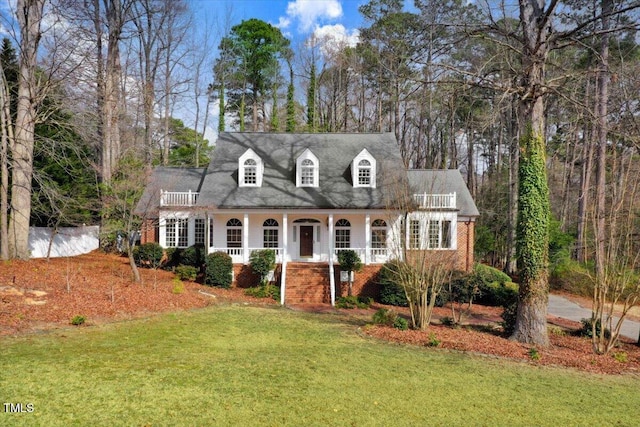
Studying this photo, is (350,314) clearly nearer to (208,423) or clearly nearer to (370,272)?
(370,272)

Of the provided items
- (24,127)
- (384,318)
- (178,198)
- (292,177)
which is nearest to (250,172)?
(292,177)

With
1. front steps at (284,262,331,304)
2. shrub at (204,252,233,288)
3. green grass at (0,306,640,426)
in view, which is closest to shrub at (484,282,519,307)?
front steps at (284,262,331,304)

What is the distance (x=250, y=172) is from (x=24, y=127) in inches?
375

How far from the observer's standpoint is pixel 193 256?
20.2 metres

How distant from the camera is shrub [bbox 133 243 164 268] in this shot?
2034 centimetres

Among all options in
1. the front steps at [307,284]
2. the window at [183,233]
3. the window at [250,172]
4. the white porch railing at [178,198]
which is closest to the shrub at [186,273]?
the window at [183,233]

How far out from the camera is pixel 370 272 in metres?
19.2

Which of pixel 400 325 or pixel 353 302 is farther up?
pixel 400 325

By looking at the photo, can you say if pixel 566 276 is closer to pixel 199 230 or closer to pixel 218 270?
pixel 218 270

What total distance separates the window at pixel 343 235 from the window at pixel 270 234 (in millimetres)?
3207

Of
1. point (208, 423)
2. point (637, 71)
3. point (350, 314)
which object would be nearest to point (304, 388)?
point (208, 423)

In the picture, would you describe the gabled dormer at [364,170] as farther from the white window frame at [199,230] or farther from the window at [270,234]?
the white window frame at [199,230]

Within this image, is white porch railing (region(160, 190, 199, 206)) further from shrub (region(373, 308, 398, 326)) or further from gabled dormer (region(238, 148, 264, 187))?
shrub (region(373, 308, 398, 326))

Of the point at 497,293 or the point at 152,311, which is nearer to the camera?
the point at 152,311
